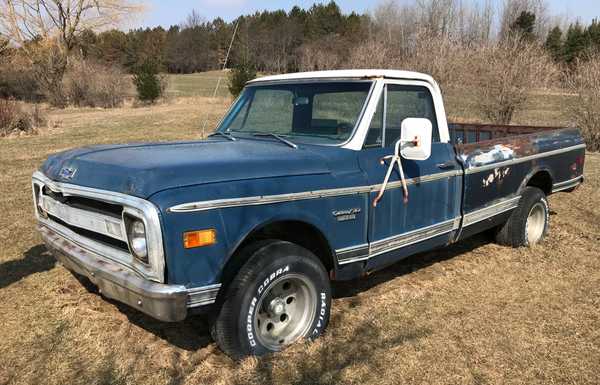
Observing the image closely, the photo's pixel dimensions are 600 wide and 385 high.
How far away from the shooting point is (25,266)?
17.1 feet

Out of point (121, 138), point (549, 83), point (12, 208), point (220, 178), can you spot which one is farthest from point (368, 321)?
point (549, 83)

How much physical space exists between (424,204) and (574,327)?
4.79 feet

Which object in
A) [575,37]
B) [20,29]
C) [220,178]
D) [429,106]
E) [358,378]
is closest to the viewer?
[220,178]

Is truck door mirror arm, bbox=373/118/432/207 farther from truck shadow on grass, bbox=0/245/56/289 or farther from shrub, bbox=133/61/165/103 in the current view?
shrub, bbox=133/61/165/103

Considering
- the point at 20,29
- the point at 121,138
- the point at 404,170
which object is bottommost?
the point at 121,138

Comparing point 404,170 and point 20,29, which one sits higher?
point 20,29

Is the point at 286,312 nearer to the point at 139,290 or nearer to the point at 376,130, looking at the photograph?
the point at 139,290

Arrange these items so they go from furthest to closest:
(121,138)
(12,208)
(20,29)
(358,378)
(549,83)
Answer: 1. (20,29)
2. (549,83)
3. (121,138)
4. (12,208)
5. (358,378)

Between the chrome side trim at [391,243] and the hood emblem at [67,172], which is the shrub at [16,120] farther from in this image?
the chrome side trim at [391,243]

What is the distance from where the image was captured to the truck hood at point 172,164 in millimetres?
2945

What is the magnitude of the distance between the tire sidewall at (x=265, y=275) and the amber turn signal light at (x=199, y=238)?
0.36m

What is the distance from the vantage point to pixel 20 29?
110ft

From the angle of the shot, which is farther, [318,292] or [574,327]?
[574,327]

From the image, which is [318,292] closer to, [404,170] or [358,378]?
[358,378]
